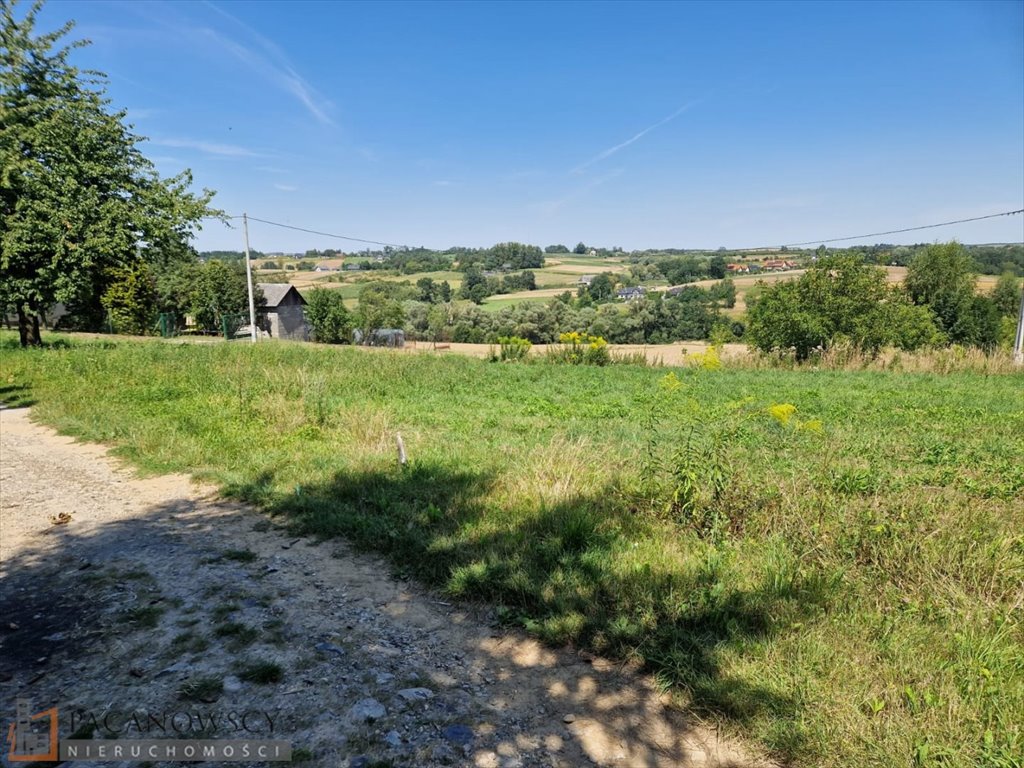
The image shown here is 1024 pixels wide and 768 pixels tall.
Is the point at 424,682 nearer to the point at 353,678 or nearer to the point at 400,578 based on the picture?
the point at 353,678

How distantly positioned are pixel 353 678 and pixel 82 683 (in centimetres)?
144

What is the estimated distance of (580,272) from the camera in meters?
92.2

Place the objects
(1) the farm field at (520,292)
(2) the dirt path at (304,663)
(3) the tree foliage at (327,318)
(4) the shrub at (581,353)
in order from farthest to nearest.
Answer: (1) the farm field at (520,292) < (3) the tree foliage at (327,318) < (4) the shrub at (581,353) < (2) the dirt path at (304,663)

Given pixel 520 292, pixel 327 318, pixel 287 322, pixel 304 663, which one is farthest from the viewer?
pixel 520 292

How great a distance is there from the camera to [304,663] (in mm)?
2986

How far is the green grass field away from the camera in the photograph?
8.72 ft

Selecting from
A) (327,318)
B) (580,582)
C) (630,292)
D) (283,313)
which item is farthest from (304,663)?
(630,292)

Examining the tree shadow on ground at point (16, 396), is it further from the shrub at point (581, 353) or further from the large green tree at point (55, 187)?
the shrub at point (581, 353)

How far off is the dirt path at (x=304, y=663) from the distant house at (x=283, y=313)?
1688 inches

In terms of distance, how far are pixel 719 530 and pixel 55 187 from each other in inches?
845

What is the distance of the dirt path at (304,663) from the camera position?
8.21 ft

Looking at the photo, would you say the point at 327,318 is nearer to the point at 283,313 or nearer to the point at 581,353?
the point at 283,313

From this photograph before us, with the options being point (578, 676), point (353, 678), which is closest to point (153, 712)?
point (353, 678)

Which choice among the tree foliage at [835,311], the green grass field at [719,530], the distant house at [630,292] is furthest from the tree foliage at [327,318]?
the green grass field at [719,530]
